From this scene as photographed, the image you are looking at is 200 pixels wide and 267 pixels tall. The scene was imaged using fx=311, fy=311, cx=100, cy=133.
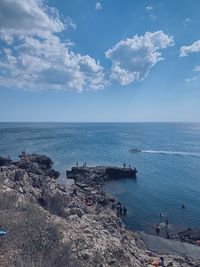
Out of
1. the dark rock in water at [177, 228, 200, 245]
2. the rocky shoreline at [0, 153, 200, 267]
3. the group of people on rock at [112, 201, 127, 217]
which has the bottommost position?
the dark rock in water at [177, 228, 200, 245]

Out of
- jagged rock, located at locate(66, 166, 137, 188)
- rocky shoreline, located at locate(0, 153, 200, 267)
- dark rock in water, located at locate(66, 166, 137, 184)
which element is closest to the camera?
rocky shoreline, located at locate(0, 153, 200, 267)

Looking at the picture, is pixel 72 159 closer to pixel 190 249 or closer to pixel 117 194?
pixel 117 194

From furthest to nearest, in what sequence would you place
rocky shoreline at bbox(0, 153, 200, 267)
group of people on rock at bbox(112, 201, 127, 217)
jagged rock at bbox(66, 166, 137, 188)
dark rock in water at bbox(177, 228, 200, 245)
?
1. jagged rock at bbox(66, 166, 137, 188)
2. group of people on rock at bbox(112, 201, 127, 217)
3. dark rock in water at bbox(177, 228, 200, 245)
4. rocky shoreline at bbox(0, 153, 200, 267)

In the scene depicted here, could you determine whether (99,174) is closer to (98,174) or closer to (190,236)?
(98,174)

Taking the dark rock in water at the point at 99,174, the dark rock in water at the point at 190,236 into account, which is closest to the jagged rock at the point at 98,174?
the dark rock in water at the point at 99,174

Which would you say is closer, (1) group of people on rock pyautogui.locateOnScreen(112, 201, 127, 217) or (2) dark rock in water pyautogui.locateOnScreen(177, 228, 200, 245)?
(2) dark rock in water pyautogui.locateOnScreen(177, 228, 200, 245)

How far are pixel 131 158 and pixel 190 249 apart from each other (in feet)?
227

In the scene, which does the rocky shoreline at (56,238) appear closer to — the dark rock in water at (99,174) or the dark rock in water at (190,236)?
the dark rock in water at (190,236)

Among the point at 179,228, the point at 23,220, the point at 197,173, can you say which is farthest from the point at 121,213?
the point at 197,173

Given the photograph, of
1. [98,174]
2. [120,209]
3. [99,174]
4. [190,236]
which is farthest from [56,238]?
[99,174]

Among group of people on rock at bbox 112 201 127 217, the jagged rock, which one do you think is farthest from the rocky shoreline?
the jagged rock

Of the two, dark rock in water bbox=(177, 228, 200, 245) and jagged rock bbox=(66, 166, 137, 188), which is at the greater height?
jagged rock bbox=(66, 166, 137, 188)

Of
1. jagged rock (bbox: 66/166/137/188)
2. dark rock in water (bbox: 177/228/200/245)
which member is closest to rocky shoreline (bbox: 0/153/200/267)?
dark rock in water (bbox: 177/228/200/245)

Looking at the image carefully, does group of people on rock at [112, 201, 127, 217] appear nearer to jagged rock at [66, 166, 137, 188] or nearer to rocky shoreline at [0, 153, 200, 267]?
rocky shoreline at [0, 153, 200, 267]
